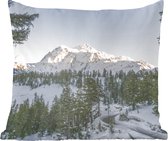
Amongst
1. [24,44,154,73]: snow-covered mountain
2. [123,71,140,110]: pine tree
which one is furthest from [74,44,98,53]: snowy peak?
[123,71,140,110]: pine tree

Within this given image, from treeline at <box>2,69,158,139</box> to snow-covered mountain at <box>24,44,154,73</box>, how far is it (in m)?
0.03

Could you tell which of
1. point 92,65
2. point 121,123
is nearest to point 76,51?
point 92,65

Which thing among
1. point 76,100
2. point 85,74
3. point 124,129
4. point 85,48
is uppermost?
point 85,48

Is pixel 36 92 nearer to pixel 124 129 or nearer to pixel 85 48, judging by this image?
pixel 85 48

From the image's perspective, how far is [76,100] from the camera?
2064 millimetres

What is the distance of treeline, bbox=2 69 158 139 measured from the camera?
2.05 metres

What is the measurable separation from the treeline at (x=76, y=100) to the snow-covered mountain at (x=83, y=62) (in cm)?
3

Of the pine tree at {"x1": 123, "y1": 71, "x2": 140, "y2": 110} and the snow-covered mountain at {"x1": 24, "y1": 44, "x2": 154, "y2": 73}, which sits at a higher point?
the snow-covered mountain at {"x1": 24, "y1": 44, "x2": 154, "y2": 73}

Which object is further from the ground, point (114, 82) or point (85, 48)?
point (85, 48)

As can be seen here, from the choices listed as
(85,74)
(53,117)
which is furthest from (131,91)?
(53,117)

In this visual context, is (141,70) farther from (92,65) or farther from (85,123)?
(85,123)

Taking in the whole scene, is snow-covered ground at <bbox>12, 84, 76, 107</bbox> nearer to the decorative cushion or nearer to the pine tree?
the decorative cushion

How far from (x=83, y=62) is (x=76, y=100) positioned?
19 centimetres

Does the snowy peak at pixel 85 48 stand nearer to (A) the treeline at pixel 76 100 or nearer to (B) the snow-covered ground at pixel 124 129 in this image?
(A) the treeline at pixel 76 100
